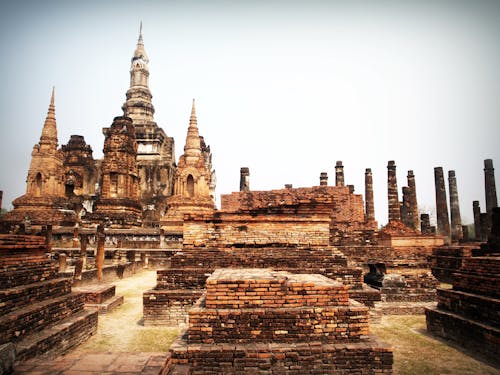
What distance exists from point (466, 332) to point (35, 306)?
625 cm

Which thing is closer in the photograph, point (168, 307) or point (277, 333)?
point (277, 333)

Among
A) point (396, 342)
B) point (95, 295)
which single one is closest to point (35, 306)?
point (95, 295)

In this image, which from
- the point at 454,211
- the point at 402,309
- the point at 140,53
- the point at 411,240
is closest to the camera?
the point at 402,309

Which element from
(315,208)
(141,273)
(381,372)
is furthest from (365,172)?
(381,372)

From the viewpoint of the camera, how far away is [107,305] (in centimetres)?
766

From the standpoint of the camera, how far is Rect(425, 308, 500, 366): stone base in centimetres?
468

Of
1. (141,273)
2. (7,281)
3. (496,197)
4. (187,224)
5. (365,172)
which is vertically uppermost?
(365,172)

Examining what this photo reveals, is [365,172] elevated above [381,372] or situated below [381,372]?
above

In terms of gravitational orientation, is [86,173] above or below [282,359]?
above

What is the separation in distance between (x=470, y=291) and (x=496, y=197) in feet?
96.6

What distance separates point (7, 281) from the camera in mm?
4832

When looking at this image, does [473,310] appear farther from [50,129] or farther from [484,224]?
[50,129]

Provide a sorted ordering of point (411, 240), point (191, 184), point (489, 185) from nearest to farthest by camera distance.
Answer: point (411, 240)
point (191, 184)
point (489, 185)

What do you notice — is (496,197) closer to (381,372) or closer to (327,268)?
(327,268)
